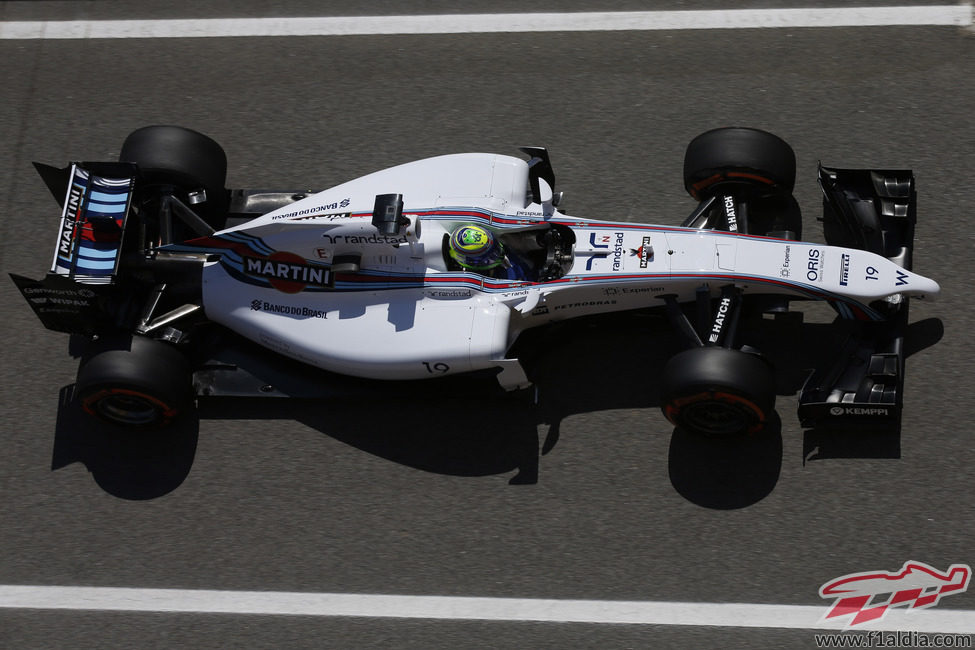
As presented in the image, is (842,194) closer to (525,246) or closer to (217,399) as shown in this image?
(525,246)

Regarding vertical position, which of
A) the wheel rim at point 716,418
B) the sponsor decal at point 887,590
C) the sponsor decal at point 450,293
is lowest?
the sponsor decal at point 887,590

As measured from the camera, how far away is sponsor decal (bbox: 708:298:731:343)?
26.0 feet

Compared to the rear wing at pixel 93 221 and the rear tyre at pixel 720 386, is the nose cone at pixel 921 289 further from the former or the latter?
the rear wing at pixel 93 221

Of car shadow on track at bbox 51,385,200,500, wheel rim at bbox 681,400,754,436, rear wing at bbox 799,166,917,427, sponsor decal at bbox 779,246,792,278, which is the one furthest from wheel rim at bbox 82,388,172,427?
rear wing at bbox 799,166,917,427

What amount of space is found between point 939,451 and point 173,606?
542cm

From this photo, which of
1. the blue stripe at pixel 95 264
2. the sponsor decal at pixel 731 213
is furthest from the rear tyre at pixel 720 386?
the blue stripe at pixel 95 264

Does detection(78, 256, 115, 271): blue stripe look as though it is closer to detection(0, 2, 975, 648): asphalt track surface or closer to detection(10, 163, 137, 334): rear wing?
detection(10, 163, 137, 334): rear wing

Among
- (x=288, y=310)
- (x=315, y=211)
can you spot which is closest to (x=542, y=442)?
(x=288, y=310)

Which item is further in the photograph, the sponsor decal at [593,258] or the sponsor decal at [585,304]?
the sponsor decal at [585,304]

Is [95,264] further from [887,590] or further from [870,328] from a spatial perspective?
[887,590]

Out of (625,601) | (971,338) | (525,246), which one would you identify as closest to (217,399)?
(525,246)

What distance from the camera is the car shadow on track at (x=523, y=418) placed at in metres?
8.28

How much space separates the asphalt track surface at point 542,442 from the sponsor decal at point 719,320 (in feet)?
2.33

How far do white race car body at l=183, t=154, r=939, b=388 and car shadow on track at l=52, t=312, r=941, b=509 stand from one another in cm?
40
